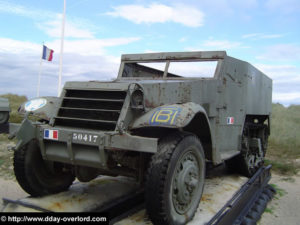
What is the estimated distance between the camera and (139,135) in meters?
3.43

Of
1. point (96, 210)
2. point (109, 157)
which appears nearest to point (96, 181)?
point (96, 210)

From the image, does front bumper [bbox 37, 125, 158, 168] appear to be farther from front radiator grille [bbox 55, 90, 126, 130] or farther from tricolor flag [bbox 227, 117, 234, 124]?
tricolor flag [bbox 227, 117, 234, 124]

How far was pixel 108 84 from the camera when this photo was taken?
135 inches

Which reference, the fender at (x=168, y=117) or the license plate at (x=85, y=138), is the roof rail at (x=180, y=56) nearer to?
the fender at (x=168, y=117)

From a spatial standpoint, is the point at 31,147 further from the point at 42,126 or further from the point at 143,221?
the point at 143,221

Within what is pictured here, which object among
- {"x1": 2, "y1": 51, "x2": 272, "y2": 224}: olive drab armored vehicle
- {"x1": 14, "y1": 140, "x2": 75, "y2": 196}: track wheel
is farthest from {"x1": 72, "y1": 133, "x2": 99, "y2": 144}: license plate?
{"x1": 14, "y1": 140, "x2": 75, "y2": 196}: track wheel

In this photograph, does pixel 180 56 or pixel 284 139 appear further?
pixel 284 139

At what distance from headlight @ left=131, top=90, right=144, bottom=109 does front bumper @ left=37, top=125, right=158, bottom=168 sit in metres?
0.42

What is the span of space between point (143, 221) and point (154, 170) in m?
0.80

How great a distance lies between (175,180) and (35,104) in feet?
6.29

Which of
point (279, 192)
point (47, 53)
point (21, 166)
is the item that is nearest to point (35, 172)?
point (21, 166)

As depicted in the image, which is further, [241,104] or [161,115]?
[241,104]

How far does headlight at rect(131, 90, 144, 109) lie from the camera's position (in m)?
3.23

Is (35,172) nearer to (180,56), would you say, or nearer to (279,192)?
(180,56)
